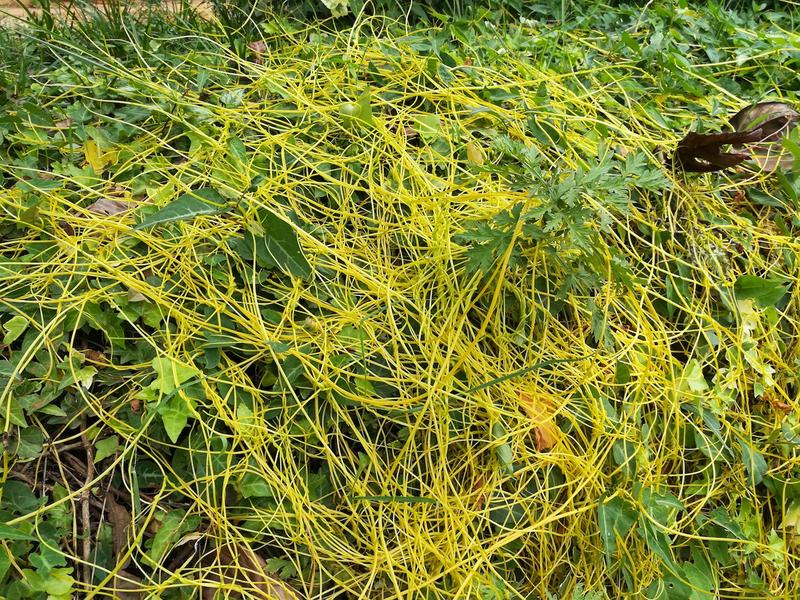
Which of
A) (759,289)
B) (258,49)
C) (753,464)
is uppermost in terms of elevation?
(258,49)

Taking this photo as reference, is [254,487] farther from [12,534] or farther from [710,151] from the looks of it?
[710,151]

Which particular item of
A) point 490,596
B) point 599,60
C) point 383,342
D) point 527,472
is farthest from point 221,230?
point 599,60

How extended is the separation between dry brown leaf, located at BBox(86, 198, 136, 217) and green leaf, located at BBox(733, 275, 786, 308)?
5.76ft

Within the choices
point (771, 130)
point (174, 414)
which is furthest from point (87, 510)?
point (771, 130)

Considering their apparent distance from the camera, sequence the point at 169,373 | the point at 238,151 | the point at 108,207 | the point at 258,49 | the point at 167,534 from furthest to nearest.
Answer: the point at 258,49 → the point at 238,151 → the point at 108,207 → the point at 169,373 → the point at 167,534

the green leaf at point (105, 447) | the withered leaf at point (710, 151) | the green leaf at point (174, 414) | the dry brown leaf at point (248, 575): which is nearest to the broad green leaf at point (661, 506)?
the dry brown leaf at point (248, 575)

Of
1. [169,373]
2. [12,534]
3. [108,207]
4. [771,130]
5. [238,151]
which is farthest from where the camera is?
[771,130]

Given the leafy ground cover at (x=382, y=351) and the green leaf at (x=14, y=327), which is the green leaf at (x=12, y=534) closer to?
the leafy ground cover at (x=382, y=351)

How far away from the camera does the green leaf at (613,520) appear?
5.03 ft

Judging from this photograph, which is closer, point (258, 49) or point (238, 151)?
point (238, 151)

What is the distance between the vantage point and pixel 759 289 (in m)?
1.86

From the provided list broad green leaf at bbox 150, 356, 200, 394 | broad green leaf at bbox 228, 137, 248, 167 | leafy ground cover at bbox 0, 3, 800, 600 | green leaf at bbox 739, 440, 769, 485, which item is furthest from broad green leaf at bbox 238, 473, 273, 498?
green leaf at bbox 739, 440, 769, 485

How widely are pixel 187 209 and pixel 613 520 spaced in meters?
1.34

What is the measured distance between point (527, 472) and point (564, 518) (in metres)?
0.14
